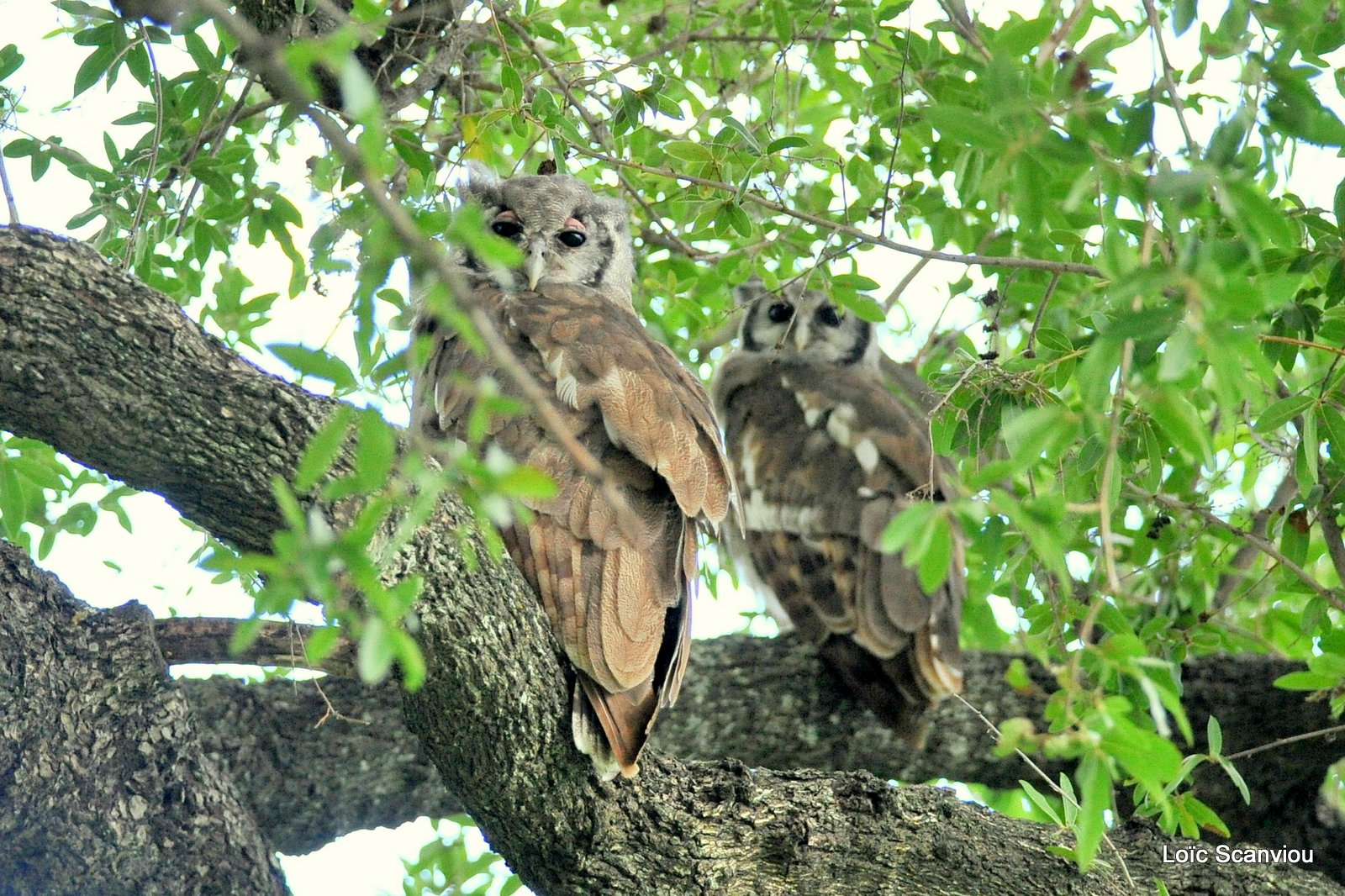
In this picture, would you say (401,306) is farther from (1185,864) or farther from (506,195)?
(1185,864)

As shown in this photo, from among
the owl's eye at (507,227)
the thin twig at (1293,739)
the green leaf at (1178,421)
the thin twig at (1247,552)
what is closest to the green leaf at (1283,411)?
the thin twig at (1293,739)

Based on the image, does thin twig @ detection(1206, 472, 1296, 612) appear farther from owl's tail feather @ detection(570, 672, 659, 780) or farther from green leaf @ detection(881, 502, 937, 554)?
green leaf @ detection(881, 502, 937, 554)

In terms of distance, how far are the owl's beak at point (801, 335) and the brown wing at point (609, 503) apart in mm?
1894

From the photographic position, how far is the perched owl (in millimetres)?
4070

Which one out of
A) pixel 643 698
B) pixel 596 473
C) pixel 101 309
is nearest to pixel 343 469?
pixel 101 309

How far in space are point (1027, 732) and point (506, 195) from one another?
296cm

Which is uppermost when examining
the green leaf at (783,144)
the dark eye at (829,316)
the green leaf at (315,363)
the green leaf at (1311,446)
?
the dark eye at (829,316)

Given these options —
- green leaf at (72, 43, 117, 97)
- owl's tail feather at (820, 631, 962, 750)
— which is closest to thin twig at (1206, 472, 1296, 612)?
owl's tail feather at (820, 631, 962, 750)

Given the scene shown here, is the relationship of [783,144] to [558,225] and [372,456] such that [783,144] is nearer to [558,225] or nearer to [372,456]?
[558,225]

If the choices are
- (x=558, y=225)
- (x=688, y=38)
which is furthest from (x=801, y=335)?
(x=688, y=38)

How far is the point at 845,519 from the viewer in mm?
4516

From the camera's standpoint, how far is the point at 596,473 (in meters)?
1.28

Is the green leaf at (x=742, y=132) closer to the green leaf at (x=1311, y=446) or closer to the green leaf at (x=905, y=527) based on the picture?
the green leaf at (x=1311, y=446)

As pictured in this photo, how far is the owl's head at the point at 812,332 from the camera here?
5.32m
